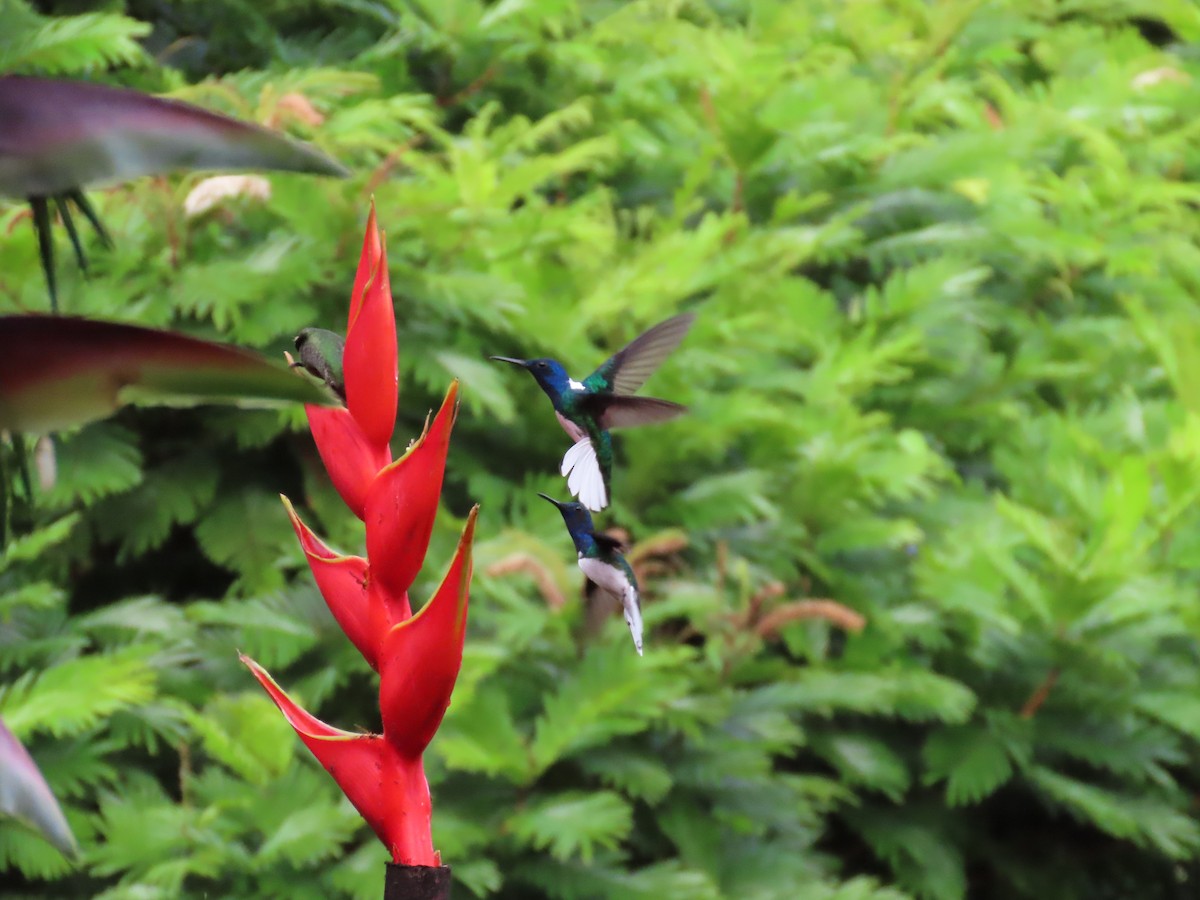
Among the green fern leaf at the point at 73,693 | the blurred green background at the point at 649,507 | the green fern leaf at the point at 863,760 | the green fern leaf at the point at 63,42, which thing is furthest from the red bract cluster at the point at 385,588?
the green fern leaf at the point at 863,760

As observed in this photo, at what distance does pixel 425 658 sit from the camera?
313 mm

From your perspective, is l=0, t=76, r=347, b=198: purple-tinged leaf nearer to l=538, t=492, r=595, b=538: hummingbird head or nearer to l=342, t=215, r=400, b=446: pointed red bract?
l=342, t=215, r=400, b=446: pointed red bract

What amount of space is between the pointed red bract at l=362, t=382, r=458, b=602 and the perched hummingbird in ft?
0.13

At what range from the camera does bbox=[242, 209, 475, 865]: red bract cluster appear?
314mm

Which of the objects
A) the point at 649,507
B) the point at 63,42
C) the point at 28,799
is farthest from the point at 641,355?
the point at 649,507

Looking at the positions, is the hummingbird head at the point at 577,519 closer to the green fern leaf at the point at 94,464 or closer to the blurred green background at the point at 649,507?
the blurred green background at the point at 649,507

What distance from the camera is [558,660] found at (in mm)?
1445

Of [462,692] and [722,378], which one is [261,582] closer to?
[462,692]

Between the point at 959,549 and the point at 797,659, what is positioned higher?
the point at 959,549

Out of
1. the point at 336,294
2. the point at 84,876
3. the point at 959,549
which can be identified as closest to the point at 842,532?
the point at 959,549

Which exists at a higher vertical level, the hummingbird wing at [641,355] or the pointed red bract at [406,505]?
the pointed red bract at [406,505]

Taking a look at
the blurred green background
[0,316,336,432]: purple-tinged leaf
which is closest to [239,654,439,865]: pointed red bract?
[0,316,336,432]: purple-tinged leaf

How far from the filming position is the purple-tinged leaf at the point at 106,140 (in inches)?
10.3

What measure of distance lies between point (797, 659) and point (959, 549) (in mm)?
304
